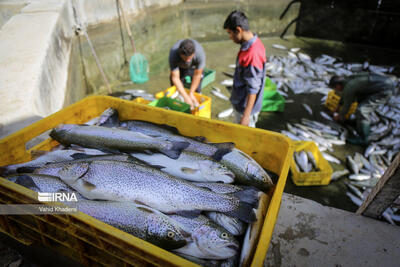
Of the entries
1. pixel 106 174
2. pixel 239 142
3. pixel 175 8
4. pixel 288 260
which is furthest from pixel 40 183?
pixel 175 8

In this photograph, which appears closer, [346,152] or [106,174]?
[106,174]

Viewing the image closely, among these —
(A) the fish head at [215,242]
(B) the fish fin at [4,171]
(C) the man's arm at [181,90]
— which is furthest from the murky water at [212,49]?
(B) the fish fin at [4,171]

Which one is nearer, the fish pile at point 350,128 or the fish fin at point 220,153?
the fish fin at point 220,153

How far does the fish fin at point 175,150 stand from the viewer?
2148mm

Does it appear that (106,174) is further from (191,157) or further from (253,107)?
(253,107)

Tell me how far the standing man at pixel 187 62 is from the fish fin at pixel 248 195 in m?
2.54

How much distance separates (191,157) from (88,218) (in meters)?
1.03

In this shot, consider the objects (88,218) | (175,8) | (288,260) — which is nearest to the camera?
(88,218)

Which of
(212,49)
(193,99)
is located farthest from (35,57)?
(212,49)

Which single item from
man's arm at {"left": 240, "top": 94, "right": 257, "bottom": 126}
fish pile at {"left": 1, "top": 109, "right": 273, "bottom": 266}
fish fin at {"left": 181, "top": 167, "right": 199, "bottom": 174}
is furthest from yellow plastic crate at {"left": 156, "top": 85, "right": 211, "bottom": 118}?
fish fin at {"left": 181, "top": 167, "right": 199, "bottom": 174}

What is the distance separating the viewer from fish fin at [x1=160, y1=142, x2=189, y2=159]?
2.15m

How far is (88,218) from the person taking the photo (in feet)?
4.11

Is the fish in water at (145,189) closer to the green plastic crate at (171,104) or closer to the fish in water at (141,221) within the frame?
the fish in water at (141,221)

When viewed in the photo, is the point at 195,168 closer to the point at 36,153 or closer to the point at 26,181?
the point at 26,181
